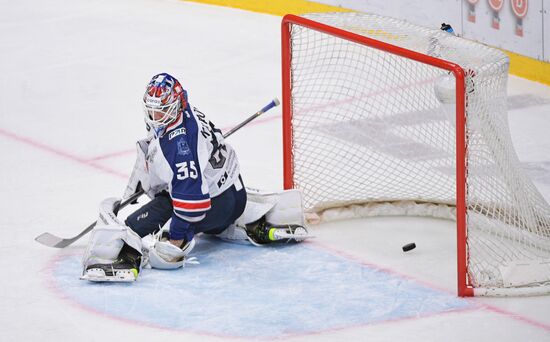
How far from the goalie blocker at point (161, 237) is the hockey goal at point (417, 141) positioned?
29 cm

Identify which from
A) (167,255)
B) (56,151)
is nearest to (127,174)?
(56,151)

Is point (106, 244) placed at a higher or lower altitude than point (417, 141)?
lower

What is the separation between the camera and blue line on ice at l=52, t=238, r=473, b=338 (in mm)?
4543

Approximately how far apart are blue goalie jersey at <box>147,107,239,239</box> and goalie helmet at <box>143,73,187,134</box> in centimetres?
5

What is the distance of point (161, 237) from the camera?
16.8 ft

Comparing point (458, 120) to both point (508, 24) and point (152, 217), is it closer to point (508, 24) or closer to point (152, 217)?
point (152, 217)

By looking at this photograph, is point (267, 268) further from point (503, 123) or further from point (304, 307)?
point (503, 123)

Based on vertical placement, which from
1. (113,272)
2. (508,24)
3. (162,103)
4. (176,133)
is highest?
(508,24)

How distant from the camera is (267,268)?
507 centimetres

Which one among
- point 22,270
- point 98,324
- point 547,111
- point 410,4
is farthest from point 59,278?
point 410,4

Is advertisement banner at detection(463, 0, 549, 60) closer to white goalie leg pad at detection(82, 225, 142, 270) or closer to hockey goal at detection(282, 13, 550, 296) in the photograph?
hockey goal at detection(282, 13, 550, 296)

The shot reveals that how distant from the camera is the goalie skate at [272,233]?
5.27 meters

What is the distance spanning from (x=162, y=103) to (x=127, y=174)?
1.46m

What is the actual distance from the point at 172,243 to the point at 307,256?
0.55 m
